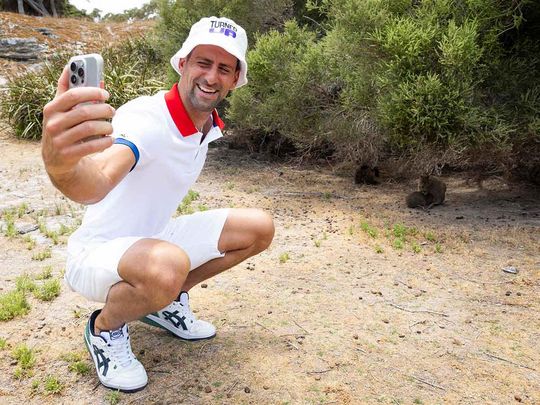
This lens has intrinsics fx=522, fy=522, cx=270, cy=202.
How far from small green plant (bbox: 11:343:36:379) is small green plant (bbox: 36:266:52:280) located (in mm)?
1070

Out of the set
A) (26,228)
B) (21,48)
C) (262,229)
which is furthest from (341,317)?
(21,48)

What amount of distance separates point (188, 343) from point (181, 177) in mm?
964

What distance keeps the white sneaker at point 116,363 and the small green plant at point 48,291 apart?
107cm

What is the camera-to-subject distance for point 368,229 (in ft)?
16.0

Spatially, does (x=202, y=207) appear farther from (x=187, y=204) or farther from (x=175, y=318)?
(x=175, y=318)

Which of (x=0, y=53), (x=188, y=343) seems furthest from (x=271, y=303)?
(x=0, y=53)

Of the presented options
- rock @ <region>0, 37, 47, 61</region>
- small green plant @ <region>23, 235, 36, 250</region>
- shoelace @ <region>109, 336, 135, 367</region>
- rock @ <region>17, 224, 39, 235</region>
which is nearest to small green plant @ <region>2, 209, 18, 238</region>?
rock @ <region>17, 224, 39, 235</region>

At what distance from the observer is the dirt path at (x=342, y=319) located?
252 centimetres

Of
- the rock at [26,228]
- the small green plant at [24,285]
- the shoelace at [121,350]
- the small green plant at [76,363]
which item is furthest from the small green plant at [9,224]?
the shoelace at [121,350]

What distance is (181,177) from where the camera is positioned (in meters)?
2.55

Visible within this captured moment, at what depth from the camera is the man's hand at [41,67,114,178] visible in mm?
1355

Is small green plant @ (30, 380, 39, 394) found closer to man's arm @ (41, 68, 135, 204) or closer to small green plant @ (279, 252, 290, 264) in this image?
man's arm @ (41, 68, 135, 204)

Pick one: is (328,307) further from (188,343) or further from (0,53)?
(0,53)

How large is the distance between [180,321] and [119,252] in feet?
2.48
